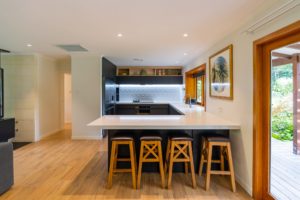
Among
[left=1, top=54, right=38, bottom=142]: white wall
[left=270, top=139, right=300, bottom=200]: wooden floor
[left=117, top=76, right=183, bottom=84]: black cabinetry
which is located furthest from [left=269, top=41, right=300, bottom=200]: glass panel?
[left=117, top=76, right=183, bottom=84]: black cabinetry

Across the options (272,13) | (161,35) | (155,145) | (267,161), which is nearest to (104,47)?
(161,35)

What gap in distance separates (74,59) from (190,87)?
3.77m

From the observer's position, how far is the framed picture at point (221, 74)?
10.9ft

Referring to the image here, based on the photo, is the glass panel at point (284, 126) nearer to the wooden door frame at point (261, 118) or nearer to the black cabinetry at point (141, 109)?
the wooden door frame at point (261, 118)

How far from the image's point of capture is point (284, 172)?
2391mm

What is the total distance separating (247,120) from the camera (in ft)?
9.15

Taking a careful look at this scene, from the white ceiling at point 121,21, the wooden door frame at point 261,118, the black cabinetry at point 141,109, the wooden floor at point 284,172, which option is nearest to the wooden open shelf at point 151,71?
the black cabinetry at point 141,109

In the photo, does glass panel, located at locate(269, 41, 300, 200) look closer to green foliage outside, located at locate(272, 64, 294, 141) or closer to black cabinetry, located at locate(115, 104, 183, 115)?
green foliage outside, located at locate(272, 64, 294, 141)

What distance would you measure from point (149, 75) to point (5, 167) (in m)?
5.97

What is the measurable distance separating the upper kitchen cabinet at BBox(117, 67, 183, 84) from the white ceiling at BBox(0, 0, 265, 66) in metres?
3.80

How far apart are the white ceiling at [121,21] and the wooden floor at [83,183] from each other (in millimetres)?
2254

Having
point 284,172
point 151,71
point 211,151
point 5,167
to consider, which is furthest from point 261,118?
point 151,71

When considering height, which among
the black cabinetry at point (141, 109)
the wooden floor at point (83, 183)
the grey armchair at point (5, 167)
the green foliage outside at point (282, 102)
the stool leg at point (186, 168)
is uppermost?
the green foliage outside at point (282, 102)

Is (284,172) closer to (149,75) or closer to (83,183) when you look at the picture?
(83,183)
